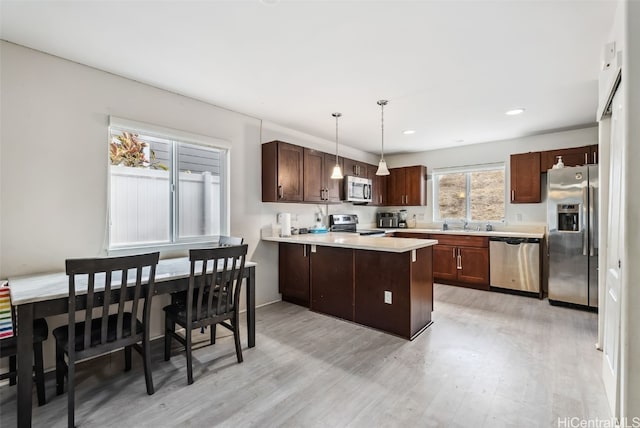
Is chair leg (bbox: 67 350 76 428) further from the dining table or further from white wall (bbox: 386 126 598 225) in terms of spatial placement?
white wall (bbox: 386 126 598 225)

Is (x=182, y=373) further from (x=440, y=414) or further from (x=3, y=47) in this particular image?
(x=3, y=47)

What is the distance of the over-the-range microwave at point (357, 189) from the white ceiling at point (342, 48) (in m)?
1.56

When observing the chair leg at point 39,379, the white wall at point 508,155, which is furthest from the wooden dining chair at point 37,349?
the white wall at point 508,155

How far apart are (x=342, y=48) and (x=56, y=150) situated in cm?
244

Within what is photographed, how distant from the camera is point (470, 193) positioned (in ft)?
18.0

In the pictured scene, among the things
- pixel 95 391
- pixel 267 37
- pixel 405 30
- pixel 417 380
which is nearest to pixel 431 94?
pixel 405 30

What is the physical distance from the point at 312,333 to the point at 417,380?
1177mm

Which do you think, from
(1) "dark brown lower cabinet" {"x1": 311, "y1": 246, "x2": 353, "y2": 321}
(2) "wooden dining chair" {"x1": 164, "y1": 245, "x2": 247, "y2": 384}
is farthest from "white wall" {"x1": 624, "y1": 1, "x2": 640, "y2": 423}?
(2) "wooden dining chair" {"x1": 164, "y1": 245, "x2": 247, "y2": 384}

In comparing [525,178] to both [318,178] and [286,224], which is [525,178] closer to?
[318,178]

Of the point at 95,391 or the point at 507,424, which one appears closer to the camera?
the point at 507,424

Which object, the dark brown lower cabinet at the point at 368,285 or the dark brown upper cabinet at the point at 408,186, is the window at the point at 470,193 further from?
the dark brown lower cabinet at the point at 368,285

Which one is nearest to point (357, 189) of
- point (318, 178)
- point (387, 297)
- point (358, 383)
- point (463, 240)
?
point (318, 178)

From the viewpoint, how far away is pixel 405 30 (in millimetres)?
2043

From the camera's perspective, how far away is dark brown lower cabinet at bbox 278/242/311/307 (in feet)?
12.6
